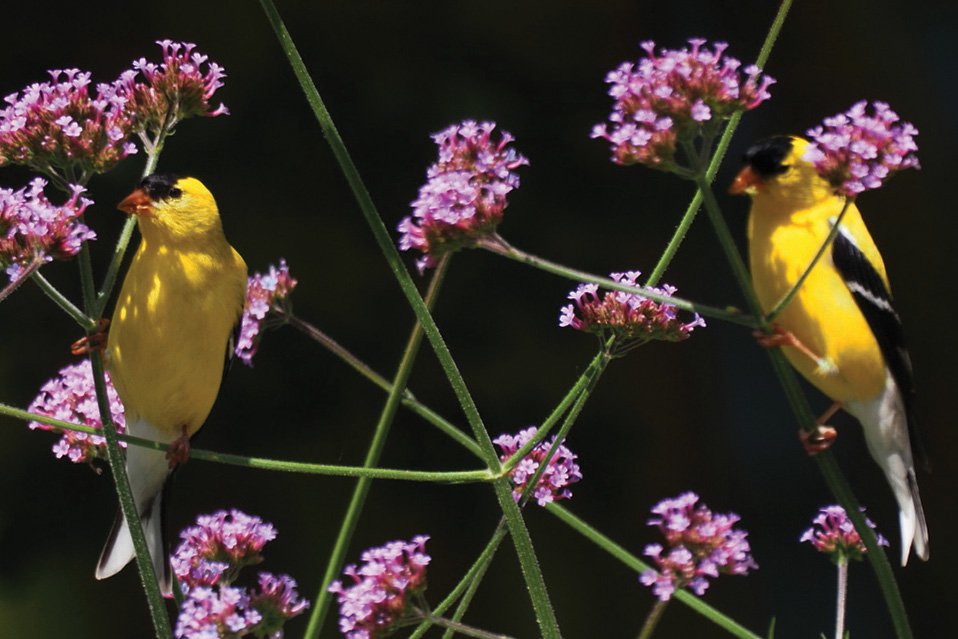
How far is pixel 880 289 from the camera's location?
192 cm

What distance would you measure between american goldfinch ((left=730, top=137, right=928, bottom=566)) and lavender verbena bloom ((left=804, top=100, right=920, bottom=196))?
412mm

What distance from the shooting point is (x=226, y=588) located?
1463mm

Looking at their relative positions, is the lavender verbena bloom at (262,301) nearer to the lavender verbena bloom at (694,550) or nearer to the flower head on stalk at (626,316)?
the flower head on stalk at (626,316)

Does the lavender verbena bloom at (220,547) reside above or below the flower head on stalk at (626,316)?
below

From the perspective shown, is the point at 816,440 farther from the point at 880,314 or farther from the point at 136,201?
the point at 136,201

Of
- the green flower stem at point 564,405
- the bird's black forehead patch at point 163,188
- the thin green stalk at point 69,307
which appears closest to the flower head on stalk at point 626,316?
the green flower stem at point 564,405

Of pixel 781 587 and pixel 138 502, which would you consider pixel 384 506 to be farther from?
pixel 138 502

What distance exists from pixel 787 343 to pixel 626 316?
0.21 meters

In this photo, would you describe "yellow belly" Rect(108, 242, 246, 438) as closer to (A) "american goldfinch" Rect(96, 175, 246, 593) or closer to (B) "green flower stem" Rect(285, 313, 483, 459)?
(A) "american goldfinch" Rect(96, 175, 246, 593)

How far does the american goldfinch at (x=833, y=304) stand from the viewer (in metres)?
1.82

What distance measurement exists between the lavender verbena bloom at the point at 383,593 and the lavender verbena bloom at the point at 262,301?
0.42m

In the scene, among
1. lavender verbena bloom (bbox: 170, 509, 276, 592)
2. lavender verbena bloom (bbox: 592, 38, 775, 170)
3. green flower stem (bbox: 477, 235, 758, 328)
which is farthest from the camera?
lavender verbena bloom (bbox: 170, 509, 276, 592)

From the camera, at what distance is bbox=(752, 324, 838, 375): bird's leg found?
142 cm

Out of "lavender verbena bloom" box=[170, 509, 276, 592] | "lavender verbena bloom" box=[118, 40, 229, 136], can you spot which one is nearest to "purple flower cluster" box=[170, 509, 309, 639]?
"lavender verbena bloom" box=[170, 509, 276, 592]
